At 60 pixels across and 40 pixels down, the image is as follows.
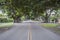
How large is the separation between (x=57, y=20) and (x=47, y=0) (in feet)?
198

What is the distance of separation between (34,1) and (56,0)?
391 centimetres

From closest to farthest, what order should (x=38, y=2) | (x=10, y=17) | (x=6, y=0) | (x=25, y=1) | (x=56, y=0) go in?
(x=56, y=0), (x=38, y=2), (x=25, y=1), (x=6, y=0), (x=10, y=17)

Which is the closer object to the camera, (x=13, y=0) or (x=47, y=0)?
(x=47, y=0)

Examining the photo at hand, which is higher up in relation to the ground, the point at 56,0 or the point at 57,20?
the point at 56,0

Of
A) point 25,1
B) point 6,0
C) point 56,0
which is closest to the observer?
point 56,0

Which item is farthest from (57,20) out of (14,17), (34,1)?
(34,1)

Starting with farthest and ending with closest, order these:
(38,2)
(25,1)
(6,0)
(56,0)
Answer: (6,0) → (25,1) → (38,2) → (56,0)

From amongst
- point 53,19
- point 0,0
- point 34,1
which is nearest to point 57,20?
point 53,19

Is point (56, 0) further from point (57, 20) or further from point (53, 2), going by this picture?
point (57, 20)

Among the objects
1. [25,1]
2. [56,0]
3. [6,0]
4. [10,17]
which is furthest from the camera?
[10,17]

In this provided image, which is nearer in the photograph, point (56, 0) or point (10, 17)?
point (56, 0)

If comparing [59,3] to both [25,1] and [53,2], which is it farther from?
[25,1]

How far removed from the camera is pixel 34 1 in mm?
28297

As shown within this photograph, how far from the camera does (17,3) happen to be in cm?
3347
